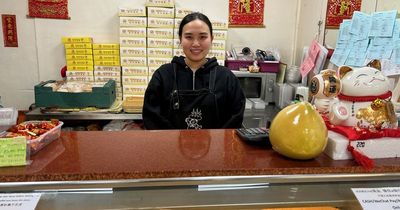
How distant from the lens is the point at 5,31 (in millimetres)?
3158

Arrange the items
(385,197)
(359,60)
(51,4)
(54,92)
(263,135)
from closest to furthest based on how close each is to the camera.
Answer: (385,197)
(263,135)
(359,60)
(54,92)
(51,4)

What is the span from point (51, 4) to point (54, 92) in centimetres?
101

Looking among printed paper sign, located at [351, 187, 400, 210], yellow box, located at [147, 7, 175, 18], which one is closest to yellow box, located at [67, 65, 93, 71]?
yellow box, located at [147, 7, 175, 18]

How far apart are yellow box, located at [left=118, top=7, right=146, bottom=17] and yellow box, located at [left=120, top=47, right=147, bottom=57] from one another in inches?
11.9

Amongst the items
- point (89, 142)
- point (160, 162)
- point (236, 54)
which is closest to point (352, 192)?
point (160, 162)

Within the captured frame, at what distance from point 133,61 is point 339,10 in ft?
6.21

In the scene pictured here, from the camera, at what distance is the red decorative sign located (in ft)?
10.3

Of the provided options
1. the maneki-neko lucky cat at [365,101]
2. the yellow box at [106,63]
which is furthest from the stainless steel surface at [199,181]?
the yellow box at [106,63]

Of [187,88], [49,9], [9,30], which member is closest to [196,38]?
[187,88]

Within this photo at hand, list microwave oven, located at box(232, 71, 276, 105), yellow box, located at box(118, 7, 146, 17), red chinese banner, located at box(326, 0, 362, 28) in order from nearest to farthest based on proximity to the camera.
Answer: red chinese banner, located at box(326, 0, 362, 28) → yellow box, located at box(118, 7, 146, 17) → microwave oven, located at box(232, 71, 276, 105)

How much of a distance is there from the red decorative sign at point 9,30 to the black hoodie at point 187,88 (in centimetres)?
202

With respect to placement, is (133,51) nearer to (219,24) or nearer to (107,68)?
(107,68)

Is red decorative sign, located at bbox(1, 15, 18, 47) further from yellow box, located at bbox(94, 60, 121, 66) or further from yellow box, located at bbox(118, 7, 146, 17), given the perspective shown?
yellow box, located at bbox(118, 7, 146, 17)

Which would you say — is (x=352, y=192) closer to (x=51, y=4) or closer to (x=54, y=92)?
(x=54, y=92)
